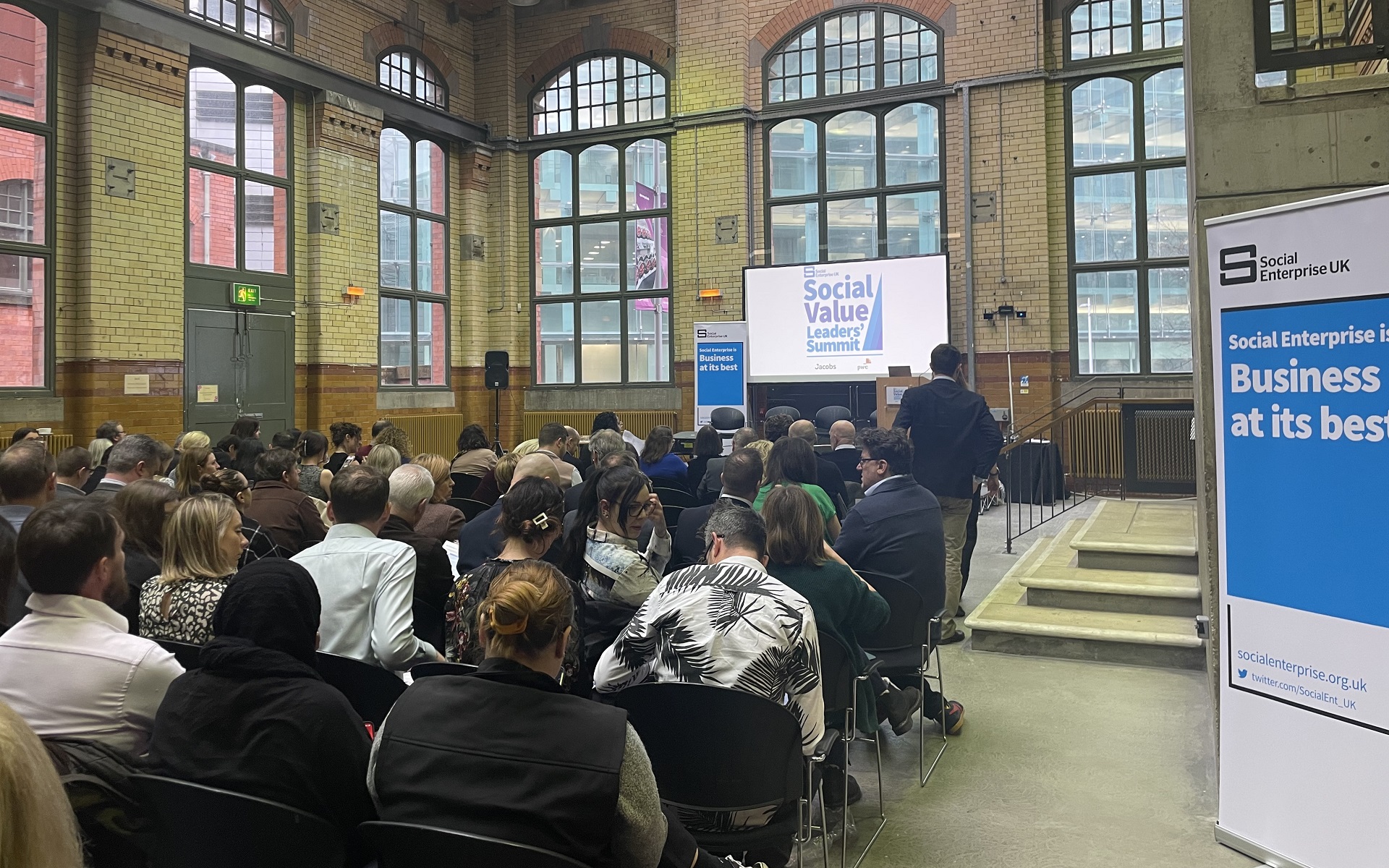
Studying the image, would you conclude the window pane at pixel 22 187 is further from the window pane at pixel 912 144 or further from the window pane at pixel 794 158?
the window pane at pixel 912 144

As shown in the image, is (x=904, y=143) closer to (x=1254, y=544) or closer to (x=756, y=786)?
(x=1254, y=544)

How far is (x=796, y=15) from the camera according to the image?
12648mm

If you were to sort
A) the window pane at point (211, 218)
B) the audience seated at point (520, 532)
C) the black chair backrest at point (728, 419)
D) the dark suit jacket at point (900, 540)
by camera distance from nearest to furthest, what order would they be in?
the audience seated at point (520, 532)
the dark suit jacket at point (900, 540)
the window pane at point (211, 218)
the black chair backrest at point (728, 419)

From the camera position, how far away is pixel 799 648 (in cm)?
235

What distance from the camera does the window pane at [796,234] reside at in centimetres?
1288

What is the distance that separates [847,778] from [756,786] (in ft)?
3.49

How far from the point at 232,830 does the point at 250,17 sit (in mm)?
11872

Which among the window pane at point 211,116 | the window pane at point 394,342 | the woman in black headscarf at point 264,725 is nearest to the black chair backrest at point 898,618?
the woman in black headscarf at point 264,725

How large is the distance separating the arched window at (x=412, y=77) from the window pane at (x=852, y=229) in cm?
603

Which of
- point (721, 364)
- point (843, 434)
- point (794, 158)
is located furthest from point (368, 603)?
point (794, 158)

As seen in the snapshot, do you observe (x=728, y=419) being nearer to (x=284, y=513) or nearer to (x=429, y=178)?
(x=429, y=178)

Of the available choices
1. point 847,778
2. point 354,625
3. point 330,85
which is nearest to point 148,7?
point 330,85

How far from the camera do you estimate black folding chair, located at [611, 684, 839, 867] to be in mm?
2145

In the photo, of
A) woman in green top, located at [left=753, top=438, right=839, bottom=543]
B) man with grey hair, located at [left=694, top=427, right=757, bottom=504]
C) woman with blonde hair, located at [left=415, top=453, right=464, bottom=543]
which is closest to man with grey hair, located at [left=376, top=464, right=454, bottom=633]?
woman with blonde hair, located at [left=415, top=453, right=464, bottom=543]
